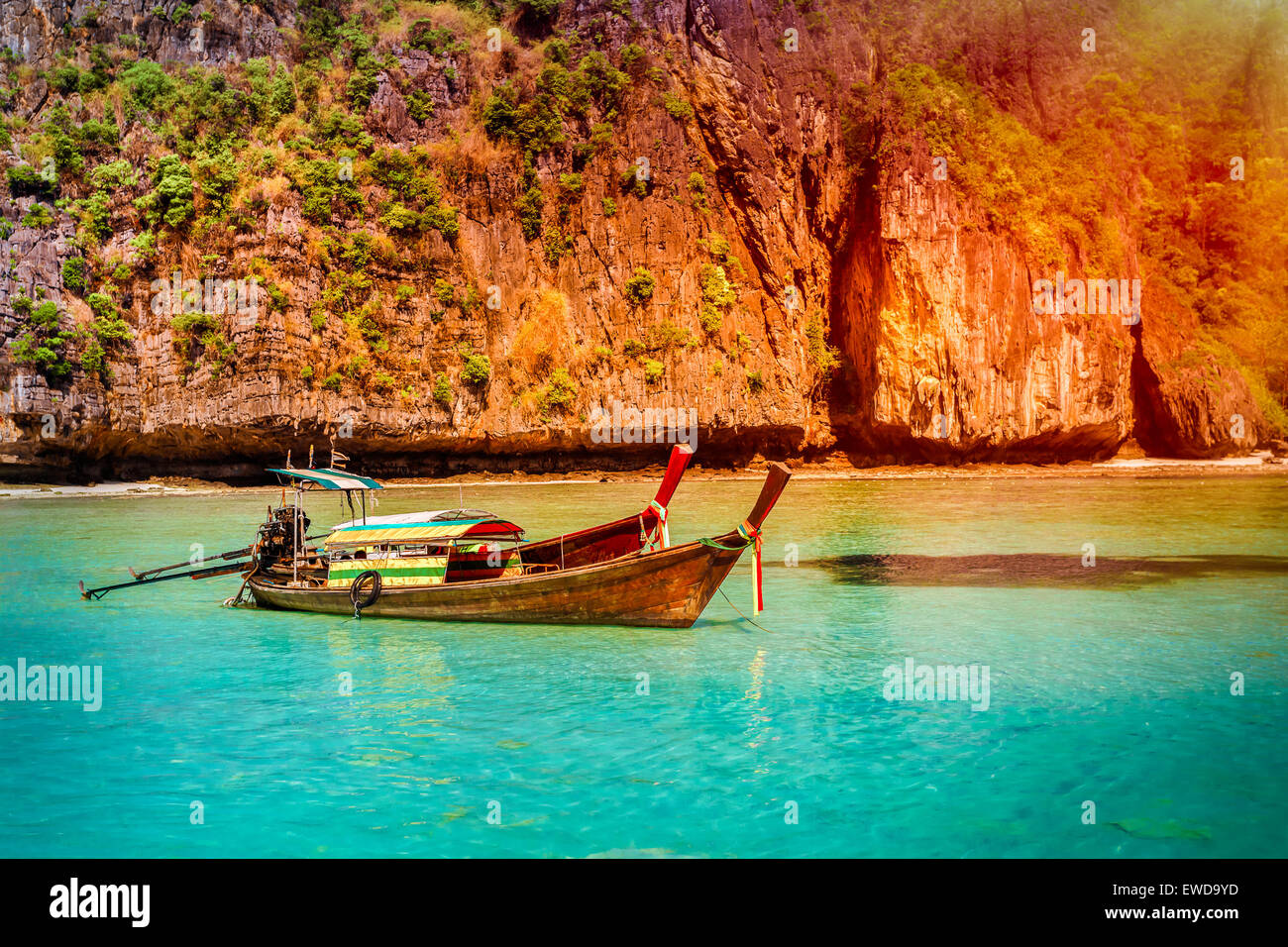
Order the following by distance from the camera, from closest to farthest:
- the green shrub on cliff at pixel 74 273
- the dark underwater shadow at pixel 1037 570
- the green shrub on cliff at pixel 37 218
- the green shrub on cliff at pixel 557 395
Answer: the dark underwater shadow at pixel 1037 570 < the green shrub on cliff at pixel 74 273 < the green shrub on cliff at pixel 37 218 < the green shrub on cliff at pixel 557 395

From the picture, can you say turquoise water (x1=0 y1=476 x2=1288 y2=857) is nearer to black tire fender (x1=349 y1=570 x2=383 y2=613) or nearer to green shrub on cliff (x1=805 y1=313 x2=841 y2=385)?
black tire fender (x1=349 y1=570 x2=383 y2=613)

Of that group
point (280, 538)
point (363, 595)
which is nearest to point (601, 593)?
point (363, 595)

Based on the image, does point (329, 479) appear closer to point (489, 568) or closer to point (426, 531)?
point (426, 531)

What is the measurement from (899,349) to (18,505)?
42.2 metres

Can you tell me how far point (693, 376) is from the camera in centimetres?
5009

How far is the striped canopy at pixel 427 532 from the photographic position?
15125 mm

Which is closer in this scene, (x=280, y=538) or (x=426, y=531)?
(x=426, y=531)

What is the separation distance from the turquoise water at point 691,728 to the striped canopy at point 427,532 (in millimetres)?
1415

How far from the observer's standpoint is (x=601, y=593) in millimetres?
14055

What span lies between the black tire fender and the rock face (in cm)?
3181

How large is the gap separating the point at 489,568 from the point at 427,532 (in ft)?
4.02

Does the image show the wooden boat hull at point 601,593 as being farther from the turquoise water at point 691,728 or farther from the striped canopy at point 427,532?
the striped canopy at point 427,532

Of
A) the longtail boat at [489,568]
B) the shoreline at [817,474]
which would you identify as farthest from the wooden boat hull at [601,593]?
the shoreline at [817,474]

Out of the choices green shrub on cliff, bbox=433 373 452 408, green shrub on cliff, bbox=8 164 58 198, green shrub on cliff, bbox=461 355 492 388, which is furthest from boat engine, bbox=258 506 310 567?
green shrub on cliff, bbox=8 164 58 198
